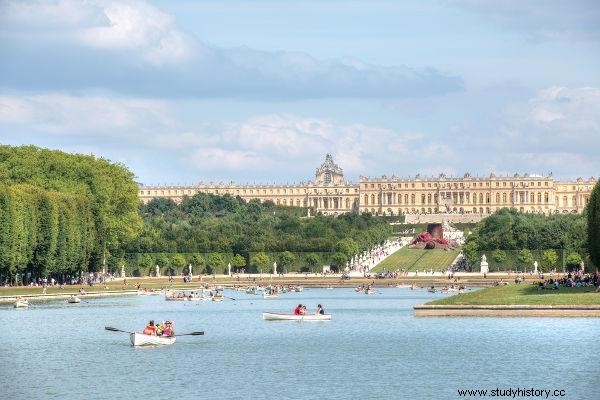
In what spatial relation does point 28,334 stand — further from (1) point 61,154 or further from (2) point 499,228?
(2) point 499,228

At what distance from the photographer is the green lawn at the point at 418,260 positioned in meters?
121

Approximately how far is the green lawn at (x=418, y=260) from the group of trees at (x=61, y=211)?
80.0ft

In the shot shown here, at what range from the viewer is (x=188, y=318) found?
216 ft

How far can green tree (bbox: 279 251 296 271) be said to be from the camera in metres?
121

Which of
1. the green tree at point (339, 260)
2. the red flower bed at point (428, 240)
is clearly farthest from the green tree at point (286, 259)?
the red flower bed at point (428, 240)

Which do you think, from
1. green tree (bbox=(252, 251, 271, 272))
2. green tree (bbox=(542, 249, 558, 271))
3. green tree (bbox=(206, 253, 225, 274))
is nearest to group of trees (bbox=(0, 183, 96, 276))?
green tree (bbox=(206, 253, 225, 274))

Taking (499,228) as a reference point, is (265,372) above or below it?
below

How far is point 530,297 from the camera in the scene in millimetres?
59469

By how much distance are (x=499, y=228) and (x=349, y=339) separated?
8159 centimetres

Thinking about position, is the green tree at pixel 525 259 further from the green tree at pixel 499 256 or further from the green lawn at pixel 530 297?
the green lawn at pixel 530 297

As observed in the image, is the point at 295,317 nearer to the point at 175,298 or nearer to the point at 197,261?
the point at 175,298

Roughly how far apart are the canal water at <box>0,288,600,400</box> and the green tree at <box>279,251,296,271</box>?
183 feet

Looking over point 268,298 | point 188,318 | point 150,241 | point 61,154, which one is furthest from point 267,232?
point 188,318

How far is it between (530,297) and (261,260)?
203 ft
